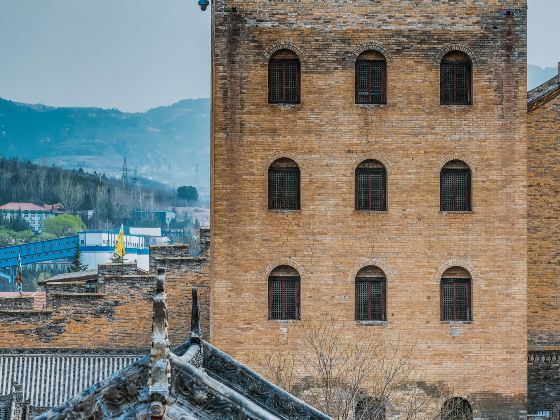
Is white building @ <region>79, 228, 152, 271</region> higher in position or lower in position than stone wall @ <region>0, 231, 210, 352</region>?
higher

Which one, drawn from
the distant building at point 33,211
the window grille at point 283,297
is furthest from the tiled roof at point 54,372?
the distant building at point 33,211

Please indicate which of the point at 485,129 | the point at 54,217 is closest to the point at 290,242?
the point at 485,129

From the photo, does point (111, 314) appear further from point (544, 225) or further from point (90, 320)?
point (544, 225)

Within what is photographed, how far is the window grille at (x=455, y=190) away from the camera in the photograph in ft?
112

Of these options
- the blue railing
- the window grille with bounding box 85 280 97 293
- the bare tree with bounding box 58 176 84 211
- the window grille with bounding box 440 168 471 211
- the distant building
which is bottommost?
the window grille with bounding box 85 280 97 293

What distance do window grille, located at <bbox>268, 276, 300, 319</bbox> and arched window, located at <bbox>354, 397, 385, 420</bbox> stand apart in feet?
10.0

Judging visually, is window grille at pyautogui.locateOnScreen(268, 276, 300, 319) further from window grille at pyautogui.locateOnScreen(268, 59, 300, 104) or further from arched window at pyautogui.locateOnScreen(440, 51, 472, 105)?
arched window at pyautogui.locateOnScreen(440, 51, 472, 105)

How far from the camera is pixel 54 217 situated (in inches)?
6545

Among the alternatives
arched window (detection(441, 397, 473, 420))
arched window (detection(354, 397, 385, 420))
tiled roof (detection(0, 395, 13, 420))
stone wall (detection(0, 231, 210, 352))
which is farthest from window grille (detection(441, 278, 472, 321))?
tiled roof (detection(0, 395, 13, 420))

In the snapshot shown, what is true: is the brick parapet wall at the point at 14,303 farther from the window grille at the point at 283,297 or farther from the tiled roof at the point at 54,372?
the window grille at the point at 283,297

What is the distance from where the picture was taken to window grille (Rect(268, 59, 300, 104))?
33.8m

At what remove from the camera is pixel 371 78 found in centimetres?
3394

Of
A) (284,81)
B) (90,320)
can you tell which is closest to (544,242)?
(284,81)

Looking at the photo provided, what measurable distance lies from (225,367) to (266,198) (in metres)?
19.4
